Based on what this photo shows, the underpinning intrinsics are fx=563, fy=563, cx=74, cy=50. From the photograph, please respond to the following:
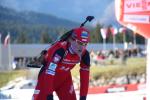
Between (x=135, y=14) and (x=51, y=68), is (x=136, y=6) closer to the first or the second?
(x=135, y=14)

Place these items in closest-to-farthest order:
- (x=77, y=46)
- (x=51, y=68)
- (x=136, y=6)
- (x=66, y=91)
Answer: (x=51, y=68) < (x=77, y=46) < (x=136, y=6) < (x=66, y=91)

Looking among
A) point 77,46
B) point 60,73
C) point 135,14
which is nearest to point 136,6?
point 135,14

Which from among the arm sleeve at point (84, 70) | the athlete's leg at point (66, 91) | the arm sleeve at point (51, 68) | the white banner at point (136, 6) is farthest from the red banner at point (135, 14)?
the athlete's leg at point (66, 91)

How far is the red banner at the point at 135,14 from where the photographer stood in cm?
809

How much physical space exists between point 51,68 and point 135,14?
1.52m

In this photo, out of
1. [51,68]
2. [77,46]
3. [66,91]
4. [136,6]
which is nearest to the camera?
[51,68]

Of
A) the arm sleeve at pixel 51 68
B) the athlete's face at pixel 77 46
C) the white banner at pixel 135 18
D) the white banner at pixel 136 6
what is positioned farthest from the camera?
the white banner at pixel 135 18

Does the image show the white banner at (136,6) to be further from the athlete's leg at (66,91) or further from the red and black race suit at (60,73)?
the athlete's leg at (66,91)

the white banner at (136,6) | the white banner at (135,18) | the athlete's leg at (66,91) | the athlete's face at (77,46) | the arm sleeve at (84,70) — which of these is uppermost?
the white banner at (136,6)

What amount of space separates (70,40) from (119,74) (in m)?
36.8

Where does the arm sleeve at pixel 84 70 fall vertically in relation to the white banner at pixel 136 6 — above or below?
below

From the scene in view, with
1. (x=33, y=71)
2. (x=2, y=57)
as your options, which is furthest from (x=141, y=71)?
(x=2, y=57)

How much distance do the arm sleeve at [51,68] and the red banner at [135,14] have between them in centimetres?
107

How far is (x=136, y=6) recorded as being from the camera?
8.13 meters
